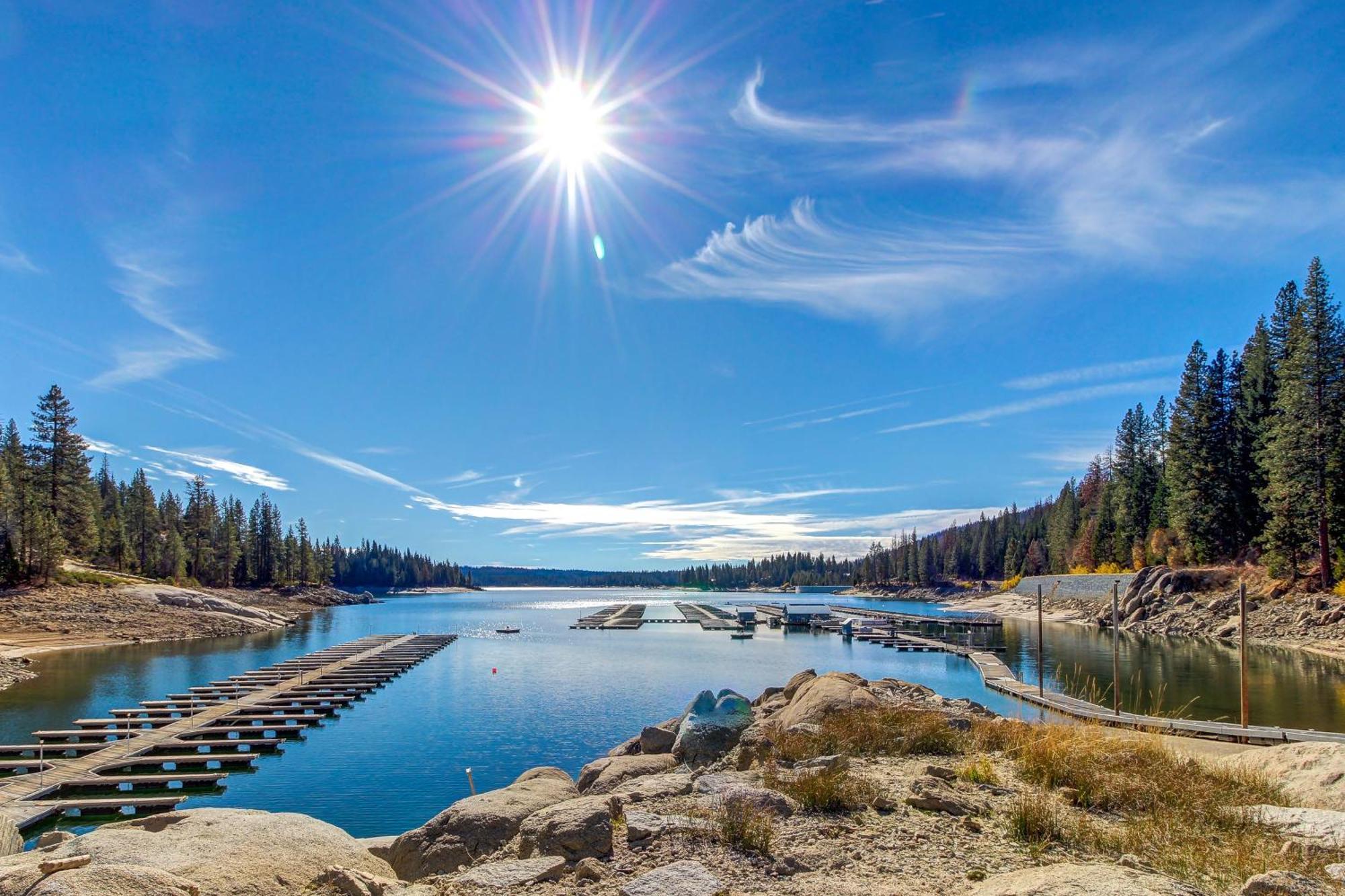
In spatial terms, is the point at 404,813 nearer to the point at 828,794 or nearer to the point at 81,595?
the point at 828,794

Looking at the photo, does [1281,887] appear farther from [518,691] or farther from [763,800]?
[518,691]

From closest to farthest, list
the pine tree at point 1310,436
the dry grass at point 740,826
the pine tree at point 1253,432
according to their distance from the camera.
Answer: the dry grass at point 740,826
the pine tree at point 1310,436
the pine tree at point 1253,432

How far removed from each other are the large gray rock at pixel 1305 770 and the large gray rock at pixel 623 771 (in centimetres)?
961

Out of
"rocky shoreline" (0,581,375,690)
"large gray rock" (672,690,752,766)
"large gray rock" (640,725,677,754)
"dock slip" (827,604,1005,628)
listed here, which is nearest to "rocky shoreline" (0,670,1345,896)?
"large gray rock" (672,690,752,766)

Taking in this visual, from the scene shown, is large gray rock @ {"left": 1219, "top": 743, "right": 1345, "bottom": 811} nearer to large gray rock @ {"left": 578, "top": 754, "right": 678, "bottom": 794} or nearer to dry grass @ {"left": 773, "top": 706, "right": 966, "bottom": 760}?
dry grass @ {"left": 773, "top": 706, "right": 966, "bottom": 760}

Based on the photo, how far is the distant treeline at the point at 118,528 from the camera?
2719 inches

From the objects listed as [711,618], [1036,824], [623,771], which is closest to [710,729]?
[623,771]

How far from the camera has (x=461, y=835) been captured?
30.4ft

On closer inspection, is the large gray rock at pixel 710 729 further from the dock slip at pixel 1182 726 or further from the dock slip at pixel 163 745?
the dock slip at pixel 163 745

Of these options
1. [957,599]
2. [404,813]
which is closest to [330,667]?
[404,813]

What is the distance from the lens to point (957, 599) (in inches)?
5738

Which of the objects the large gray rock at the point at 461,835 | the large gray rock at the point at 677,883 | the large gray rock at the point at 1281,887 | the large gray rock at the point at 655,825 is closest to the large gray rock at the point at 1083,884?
the large gray rock at the point at 1281,887

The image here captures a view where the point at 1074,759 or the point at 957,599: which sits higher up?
the point at 1074,759

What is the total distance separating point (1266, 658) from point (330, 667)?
60.8m
